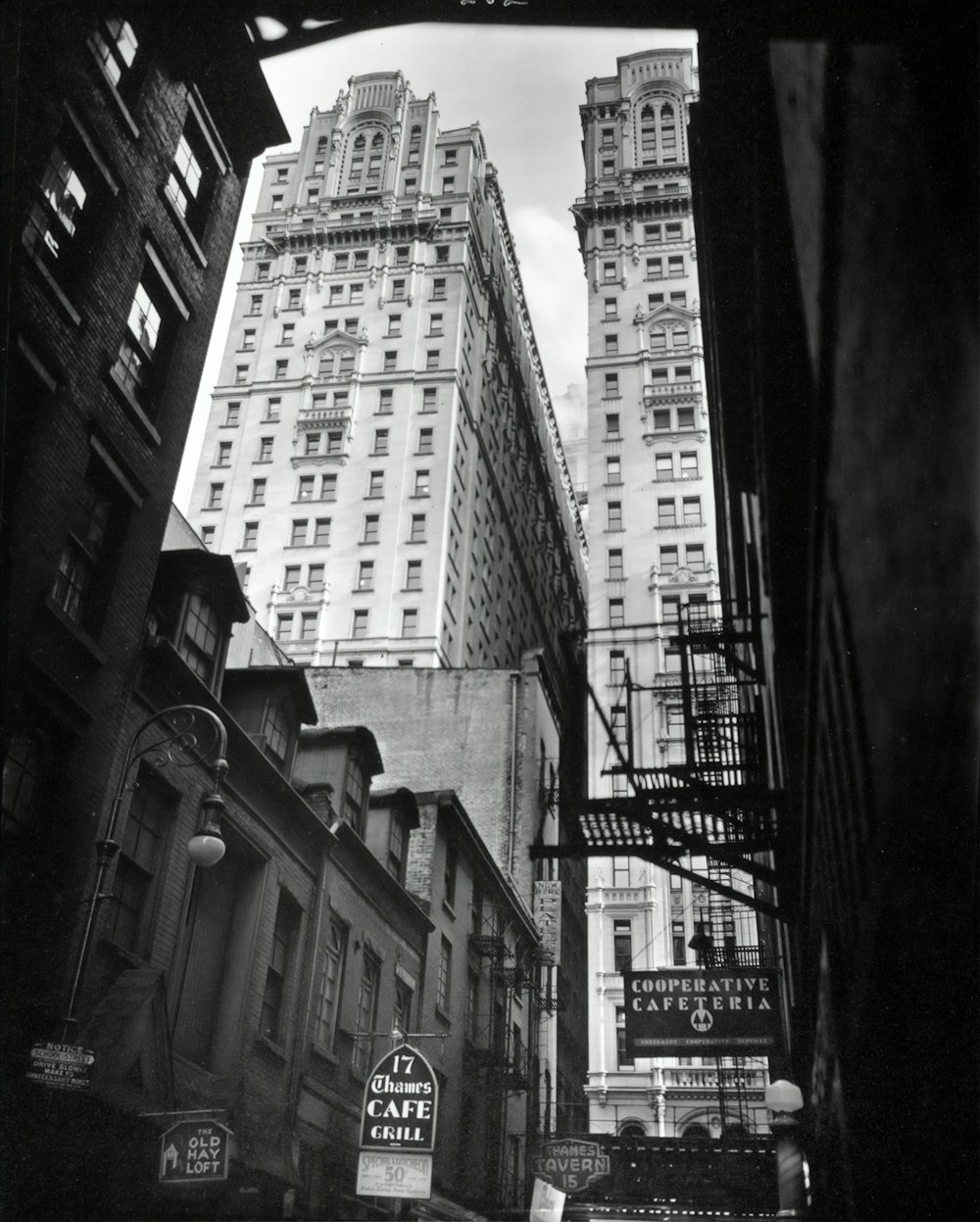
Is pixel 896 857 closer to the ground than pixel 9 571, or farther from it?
closer to the ground

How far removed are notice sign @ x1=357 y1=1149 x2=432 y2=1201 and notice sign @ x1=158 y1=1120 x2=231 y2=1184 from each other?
497 centimetres

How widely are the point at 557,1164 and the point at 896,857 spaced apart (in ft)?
83.0

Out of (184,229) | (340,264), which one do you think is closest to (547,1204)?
(184,229)

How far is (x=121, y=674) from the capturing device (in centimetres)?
1531

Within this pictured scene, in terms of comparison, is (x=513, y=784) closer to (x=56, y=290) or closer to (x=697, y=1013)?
(x=697, y=1013)

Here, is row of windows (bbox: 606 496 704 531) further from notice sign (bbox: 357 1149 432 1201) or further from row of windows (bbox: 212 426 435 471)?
notice sign (bbox: 357 1149 432 1201)

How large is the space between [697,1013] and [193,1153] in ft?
23.2

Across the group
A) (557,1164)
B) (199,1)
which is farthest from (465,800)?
(199,1)

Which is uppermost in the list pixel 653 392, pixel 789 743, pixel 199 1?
pixel 653 392

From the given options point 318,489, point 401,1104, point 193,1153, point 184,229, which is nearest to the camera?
point 193,1153

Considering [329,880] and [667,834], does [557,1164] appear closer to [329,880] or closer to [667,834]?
[329,880]

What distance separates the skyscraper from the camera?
60.1 metres

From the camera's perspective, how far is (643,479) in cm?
8256

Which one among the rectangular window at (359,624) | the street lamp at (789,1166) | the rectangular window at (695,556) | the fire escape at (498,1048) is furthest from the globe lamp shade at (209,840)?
the rectangular window at (695,556)
